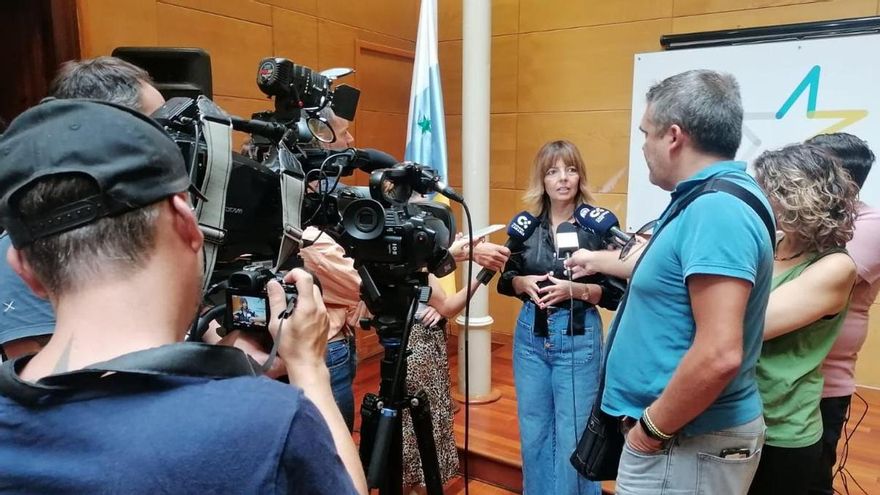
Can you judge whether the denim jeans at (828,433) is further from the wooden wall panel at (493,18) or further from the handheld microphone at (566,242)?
the wooden wall panel at (493,18)

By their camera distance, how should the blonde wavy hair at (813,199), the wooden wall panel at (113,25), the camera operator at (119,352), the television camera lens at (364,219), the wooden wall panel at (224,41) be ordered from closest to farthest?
1. the camera operator at (119,352)
2. the television camera lens at (364,219)
3. the blonde wavy hair at (813,199)
4. the wooden wall panel at (113,25)
5. the wooden wall panel at (224,41)

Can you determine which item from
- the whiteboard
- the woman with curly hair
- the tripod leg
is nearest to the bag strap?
the woman with curly hair

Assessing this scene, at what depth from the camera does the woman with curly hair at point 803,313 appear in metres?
1.25

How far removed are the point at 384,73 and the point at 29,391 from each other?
367 centimetres

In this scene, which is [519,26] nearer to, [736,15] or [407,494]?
[736,15]

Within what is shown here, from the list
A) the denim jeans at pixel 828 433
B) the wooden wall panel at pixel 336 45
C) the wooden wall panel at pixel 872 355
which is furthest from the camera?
the wooden wall panel at pixel 336 45

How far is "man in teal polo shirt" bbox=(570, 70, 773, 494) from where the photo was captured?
104cm

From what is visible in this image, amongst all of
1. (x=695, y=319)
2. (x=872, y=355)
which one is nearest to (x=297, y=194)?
(x=695, y=319)

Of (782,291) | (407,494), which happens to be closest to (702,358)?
(782,291)

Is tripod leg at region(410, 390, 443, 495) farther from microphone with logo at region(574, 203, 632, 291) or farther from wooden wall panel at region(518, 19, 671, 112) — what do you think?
wooden wall panel at region(518, 19, 671, 112)

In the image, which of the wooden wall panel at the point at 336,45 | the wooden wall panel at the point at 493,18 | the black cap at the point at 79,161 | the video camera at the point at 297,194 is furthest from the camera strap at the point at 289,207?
the wooden wall panel at the point at 493,18

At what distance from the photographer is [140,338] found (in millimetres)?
496

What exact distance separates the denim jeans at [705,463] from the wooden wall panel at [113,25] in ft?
8.39

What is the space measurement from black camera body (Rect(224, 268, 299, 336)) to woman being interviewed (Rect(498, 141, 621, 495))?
127cm
